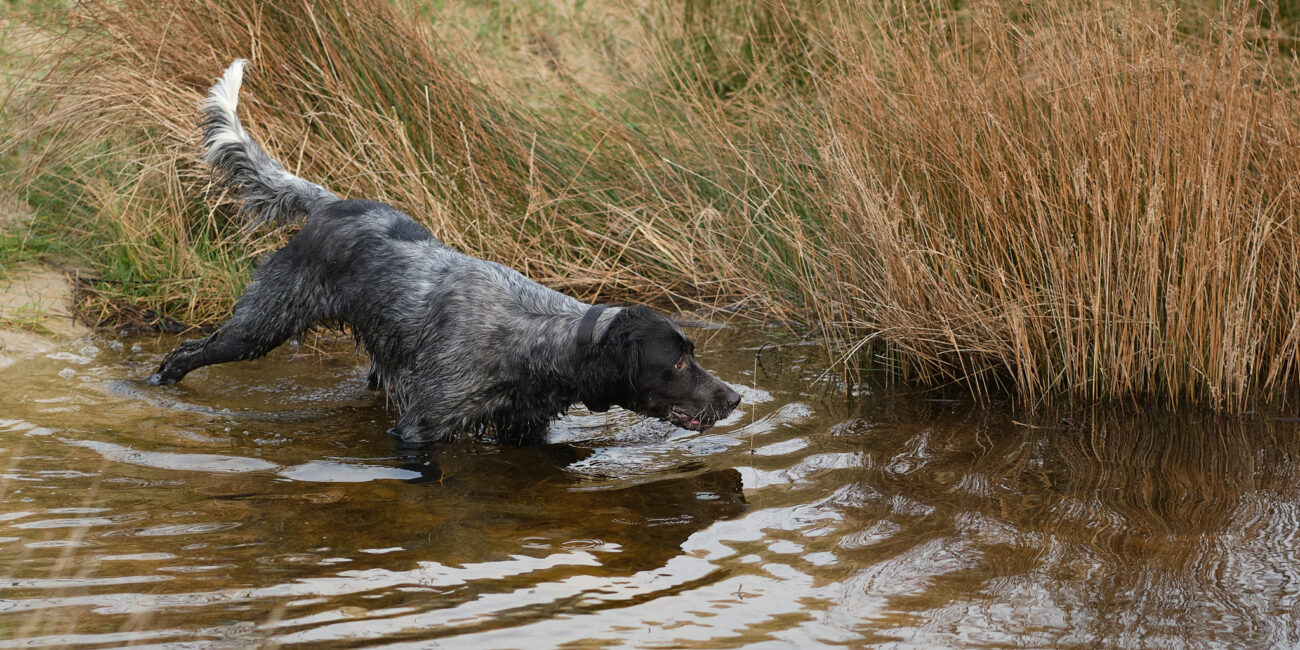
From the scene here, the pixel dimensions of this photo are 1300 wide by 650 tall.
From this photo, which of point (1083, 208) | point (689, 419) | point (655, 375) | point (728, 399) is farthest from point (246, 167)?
point (1083, 208)

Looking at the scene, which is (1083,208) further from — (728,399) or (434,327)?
(434,327)

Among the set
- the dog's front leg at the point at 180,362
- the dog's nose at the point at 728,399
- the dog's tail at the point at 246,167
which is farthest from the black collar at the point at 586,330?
the dog's front leg at the point at 180,362

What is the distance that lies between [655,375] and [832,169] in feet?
5.43

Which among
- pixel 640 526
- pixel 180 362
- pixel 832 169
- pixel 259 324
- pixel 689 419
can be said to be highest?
pixel 832 169

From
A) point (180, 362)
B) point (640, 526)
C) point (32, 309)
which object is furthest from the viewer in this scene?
point (32, 309)

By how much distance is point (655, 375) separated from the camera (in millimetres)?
5117

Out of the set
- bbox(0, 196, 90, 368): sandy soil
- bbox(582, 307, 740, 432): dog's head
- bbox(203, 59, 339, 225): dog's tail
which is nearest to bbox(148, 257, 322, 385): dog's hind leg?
bbox(203, 59, 339, 225): dog's tail

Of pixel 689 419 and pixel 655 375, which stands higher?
pixel 655 375

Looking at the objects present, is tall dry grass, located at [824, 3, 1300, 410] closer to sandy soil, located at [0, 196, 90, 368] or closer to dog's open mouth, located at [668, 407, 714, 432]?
dog's open mouth, located at [668, 407, 714, 432]

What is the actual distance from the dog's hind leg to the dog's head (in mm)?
1703

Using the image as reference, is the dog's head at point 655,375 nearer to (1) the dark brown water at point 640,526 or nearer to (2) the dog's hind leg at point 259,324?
(1) the dark brown water at point 640,526

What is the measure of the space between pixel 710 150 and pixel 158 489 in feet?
13.4

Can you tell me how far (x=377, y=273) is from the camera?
582cm

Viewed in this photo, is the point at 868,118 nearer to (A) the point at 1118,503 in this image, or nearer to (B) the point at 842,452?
(B) the point at 842,452
